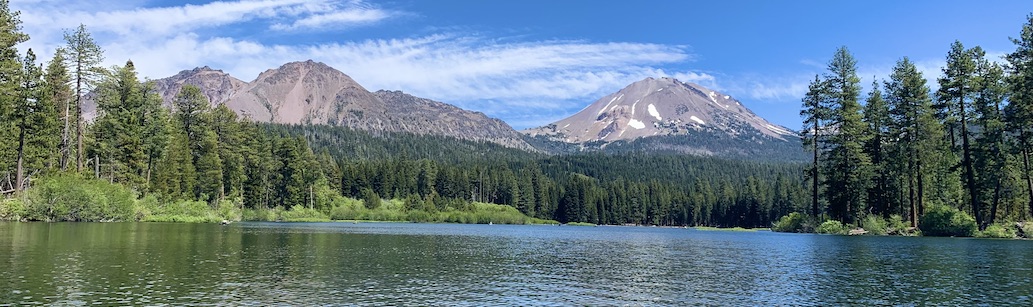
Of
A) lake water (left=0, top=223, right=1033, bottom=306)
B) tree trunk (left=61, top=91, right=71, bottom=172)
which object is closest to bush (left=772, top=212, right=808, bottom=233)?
lake water (left=0, top=223, right=1033, bottom=306)

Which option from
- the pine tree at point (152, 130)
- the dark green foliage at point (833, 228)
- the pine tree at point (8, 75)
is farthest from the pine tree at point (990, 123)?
the pine tree at point (152, 130)

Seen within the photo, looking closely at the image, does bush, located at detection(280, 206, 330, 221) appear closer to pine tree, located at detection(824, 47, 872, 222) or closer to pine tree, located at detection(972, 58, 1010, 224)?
pine tree, located at detection(824, 47, 872, 222)

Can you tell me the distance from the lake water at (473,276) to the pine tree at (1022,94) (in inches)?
783

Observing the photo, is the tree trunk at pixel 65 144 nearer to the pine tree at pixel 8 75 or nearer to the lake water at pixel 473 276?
the pine tree at pixel 8 75

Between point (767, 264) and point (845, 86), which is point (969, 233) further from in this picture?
point (767, 264)

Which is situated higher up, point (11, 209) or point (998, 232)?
point (11, 209)

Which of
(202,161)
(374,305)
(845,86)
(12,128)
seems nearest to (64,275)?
(374,305)

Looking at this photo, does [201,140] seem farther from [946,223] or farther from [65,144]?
[946,223]

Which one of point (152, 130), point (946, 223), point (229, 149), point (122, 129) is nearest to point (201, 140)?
point (229, 149)

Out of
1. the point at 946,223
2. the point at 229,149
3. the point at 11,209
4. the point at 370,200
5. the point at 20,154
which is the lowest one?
the point at 946,223

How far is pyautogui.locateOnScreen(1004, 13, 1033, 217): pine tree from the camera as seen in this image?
56500mm

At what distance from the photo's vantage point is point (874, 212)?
83.4 metres

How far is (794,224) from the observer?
87875 mm

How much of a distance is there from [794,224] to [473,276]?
229ft
